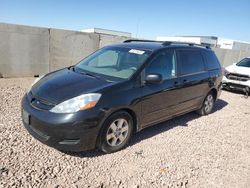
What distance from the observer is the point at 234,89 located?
9.10 metres

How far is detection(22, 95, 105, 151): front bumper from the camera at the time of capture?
3.00 meters

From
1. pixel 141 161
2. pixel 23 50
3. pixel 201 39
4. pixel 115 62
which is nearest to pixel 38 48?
pixel 23 50

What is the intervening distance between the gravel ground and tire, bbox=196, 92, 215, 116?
2.96ft

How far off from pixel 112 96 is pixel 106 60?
1405mm

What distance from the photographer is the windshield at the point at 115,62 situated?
3869 mm

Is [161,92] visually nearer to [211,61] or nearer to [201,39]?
[211,61]

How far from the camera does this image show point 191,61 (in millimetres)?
5020

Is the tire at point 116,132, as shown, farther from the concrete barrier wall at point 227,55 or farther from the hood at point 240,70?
the concrete barrier wall at point 227,55

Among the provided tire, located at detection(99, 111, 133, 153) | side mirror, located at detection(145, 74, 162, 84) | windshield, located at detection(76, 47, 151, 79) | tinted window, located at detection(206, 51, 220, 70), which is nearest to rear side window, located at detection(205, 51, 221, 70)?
tinted window, located at detection(206, 51, 220, 70)

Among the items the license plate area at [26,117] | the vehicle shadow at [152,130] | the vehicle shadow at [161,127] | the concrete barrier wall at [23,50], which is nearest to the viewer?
the license plate area at [26,117]

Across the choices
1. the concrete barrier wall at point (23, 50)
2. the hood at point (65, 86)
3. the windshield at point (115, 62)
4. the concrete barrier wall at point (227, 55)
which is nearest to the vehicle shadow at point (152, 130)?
the hood at point (65, 86)

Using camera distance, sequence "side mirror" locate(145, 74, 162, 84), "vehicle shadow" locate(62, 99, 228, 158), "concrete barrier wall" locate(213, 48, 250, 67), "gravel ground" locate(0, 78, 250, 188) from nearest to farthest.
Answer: "gravel ground" locate(0, 78, 250, 188), "vehicle shadow" locate(62, 99, 228, 158), "side mirror" locate(145, 74, 162, 84), "concrete barrier wall" locate(213, 48, 250, 67)

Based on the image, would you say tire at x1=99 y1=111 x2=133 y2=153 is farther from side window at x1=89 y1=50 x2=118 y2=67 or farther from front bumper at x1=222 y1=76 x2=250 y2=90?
front bumper at x1=222 y1=76 x2=250 y2=90

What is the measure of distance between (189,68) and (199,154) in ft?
6.28
